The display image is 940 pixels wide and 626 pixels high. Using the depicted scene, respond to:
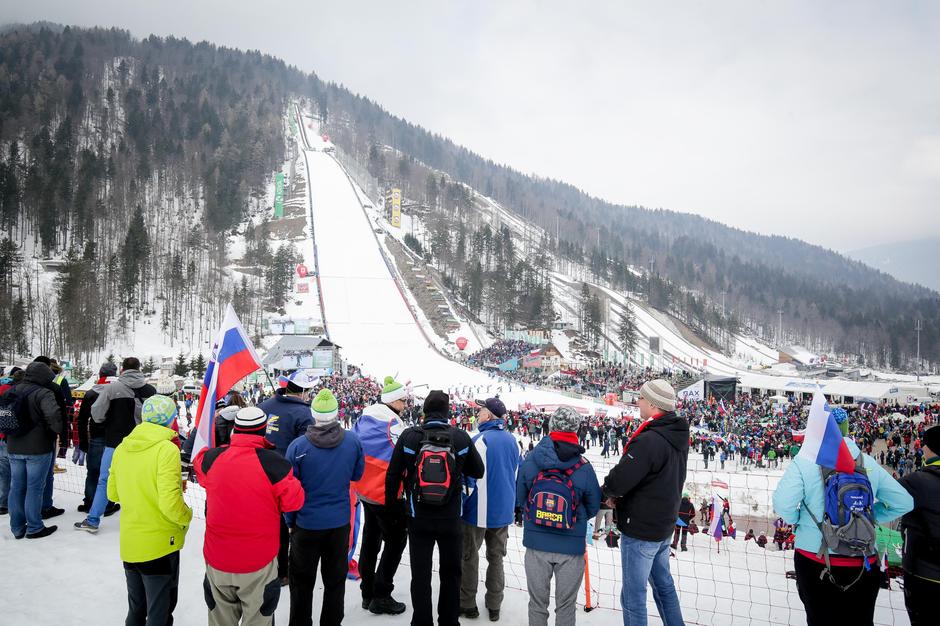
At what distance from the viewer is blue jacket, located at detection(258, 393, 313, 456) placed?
405cm

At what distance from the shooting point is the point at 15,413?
16.0 feet

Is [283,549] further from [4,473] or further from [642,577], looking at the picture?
[4,473]

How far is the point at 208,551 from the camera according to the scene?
→ 2.91m

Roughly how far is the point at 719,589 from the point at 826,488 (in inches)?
108

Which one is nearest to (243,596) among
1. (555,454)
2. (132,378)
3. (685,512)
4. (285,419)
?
(285,419)

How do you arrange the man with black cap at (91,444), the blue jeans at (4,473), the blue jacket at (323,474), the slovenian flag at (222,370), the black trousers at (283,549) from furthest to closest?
the blue jeans at (4,473), the man with black cap at (91,444), the slovenian flag at (222,370), the black trousers at (283,549), the blue jacket at (323,474)

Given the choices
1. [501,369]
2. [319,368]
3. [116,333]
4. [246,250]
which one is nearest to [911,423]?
[501,369]

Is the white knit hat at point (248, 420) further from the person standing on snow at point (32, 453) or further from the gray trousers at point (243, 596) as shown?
the person standing on snow at point (32, 453)

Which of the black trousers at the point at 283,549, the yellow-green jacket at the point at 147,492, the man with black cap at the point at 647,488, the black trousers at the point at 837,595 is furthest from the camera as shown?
the black trousers at the point at 283,549

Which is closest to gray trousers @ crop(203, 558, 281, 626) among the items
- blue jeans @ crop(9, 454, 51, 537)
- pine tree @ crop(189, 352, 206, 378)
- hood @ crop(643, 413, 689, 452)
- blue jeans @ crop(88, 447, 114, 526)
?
hood @ crop(643, 413, 689, 452)

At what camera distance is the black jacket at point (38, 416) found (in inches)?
194

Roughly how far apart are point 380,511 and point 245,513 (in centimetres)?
120

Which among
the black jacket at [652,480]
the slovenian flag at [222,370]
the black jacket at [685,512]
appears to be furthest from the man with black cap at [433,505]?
the black jacket at [685,512]

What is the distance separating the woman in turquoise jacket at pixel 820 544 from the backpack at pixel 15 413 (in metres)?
6.51
